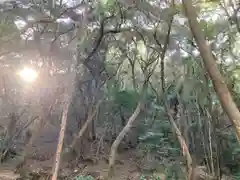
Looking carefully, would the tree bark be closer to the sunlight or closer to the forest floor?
the forest floor

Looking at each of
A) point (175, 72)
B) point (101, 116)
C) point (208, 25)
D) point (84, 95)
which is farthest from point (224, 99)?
point (101, 116)

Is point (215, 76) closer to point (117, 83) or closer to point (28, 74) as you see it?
point (28, 74)

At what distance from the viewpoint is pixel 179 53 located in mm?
11812

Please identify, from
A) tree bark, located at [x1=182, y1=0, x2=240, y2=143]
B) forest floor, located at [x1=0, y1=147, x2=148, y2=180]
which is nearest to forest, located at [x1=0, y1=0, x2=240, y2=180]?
forest floor, located at [x1=0, y1=147, x2=148, y2=180]

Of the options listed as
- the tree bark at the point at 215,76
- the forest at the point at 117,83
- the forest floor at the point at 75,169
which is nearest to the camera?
the tree bark at the point at 215,76

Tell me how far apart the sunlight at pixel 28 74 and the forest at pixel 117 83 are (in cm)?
9

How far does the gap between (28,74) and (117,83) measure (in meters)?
3.88

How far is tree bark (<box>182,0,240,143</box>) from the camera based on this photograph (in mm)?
3645

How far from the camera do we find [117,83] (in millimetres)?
14172

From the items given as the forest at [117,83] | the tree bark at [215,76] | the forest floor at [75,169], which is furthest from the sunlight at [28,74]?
the tree bark at [215,76]

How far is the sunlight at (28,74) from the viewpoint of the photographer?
12055 millimetres

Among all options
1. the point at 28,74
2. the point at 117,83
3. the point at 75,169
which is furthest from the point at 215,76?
the point at 117,83

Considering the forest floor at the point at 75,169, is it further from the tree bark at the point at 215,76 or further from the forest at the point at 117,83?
the tree bark at the point at 215,76

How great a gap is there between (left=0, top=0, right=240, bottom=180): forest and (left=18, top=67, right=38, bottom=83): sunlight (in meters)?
0.09
